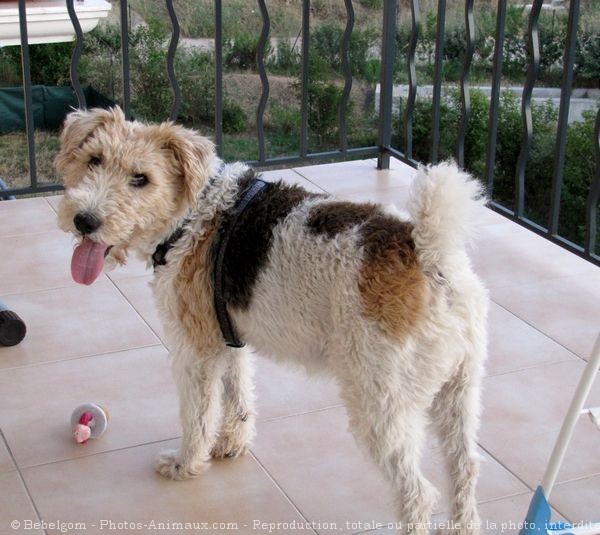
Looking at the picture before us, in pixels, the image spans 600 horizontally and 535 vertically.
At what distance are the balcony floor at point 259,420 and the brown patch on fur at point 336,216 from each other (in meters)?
0.61

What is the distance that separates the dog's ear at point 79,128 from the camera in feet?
6.93

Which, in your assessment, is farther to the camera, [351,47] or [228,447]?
[351,47]

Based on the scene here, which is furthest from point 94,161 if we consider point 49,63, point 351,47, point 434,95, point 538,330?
point 49,63

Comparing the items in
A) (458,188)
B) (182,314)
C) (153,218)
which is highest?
(458,188)

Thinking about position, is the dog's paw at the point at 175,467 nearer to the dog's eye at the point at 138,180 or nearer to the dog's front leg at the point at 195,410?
the dog's front leg at the point at 195,410

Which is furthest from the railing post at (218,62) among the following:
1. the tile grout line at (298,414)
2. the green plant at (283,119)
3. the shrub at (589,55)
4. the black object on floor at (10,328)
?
the green plant at (283,119)

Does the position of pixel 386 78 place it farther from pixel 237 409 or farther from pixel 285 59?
pixel 285 59

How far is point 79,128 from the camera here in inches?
83.8

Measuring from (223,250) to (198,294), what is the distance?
129 mm

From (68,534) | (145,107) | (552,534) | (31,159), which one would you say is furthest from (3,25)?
(552,534)

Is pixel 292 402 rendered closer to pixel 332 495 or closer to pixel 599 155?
pixel 332 495

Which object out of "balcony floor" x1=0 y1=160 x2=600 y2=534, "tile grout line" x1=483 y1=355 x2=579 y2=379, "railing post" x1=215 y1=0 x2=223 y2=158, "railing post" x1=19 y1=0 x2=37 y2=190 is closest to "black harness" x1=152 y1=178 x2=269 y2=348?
"balcony floor" x1=0 y1=160 x2=600 y2=534

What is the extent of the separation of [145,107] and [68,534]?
271 inches

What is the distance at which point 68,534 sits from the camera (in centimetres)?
213
